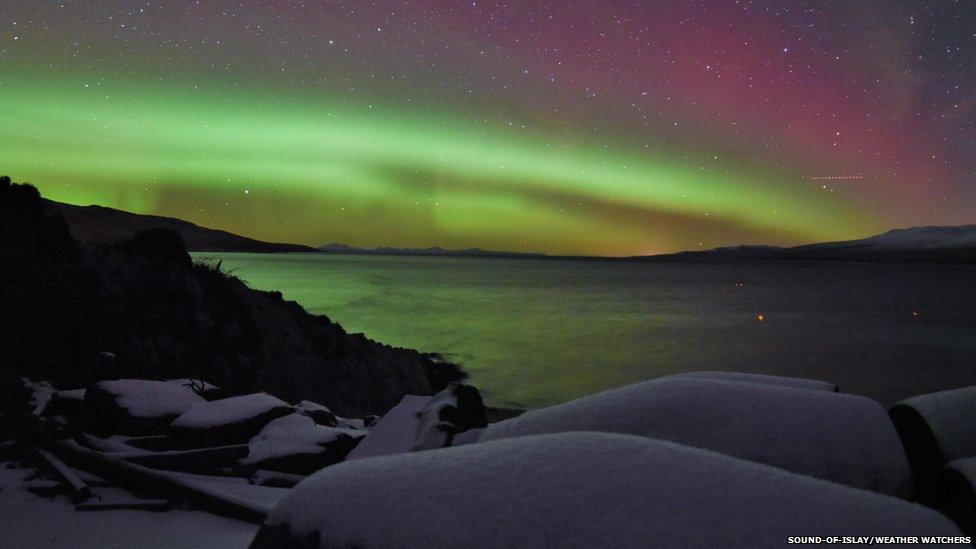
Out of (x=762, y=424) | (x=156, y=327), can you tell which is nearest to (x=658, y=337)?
(x=156, y=327)

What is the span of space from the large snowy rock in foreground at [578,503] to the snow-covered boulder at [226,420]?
3861 mm

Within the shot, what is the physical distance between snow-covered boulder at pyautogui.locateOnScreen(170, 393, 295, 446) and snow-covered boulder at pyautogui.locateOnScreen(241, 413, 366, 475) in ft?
0.43

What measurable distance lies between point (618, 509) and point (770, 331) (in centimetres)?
5413

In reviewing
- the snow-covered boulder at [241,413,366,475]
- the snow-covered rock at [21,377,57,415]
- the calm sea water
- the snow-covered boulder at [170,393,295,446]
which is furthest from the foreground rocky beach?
the calm sea water

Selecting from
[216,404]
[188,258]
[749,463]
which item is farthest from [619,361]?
[749,463]

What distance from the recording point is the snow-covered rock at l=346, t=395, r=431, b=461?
460cm

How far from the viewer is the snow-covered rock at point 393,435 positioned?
4598 millimetres

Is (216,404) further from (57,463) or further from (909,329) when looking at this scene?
(909,329)

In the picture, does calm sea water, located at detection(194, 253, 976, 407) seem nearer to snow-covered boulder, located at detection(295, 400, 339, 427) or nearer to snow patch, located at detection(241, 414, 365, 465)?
snow-covered boulder, located at detection(295, 400, 339, 427)

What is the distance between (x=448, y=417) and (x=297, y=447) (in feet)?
5.28

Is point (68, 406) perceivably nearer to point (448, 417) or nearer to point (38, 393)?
point (38, 393)

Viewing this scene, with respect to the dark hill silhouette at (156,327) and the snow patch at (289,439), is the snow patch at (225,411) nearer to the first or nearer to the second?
the snow patch at (289,439)

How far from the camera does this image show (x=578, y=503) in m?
1.61

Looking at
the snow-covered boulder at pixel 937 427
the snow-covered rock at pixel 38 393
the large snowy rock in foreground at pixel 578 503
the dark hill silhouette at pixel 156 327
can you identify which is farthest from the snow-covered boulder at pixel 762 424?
the dark hill silhouette at pixel 156 327
